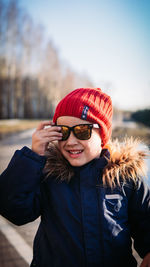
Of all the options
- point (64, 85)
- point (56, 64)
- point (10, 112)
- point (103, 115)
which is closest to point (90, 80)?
point (64, 85)

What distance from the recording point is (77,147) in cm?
133

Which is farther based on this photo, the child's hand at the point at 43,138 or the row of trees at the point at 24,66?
the row of trees at the point at 24,66

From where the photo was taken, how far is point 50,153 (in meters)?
1.47

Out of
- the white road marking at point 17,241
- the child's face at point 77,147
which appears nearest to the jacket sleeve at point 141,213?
the child's face at point 77,147

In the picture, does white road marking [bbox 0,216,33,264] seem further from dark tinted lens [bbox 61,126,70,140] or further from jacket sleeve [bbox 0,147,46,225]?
dark tinted lens [bbox 61,126,70,140]

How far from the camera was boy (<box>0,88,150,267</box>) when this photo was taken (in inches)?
46.3

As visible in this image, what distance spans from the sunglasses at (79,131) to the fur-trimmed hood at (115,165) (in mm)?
222

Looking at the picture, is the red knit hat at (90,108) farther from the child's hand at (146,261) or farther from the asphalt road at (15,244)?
the asphalt road at (15,244)

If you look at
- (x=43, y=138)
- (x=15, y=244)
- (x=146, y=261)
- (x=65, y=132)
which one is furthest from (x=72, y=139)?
(x=15, y=244)

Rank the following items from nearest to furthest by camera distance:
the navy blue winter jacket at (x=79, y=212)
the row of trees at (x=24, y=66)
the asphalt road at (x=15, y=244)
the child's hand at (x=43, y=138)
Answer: the navy blue winter jacket at (x=79, y=212), the child's hand at (x=43, y=138), the asphalt road at (x=15, y=244), the row of trees at (x=24, y=66)

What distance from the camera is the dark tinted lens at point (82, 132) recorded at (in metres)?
1.30

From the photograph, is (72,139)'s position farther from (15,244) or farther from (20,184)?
(15,244)

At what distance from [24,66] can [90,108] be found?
2651 centimetres

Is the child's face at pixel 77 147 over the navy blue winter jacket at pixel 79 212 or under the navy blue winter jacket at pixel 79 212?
over
